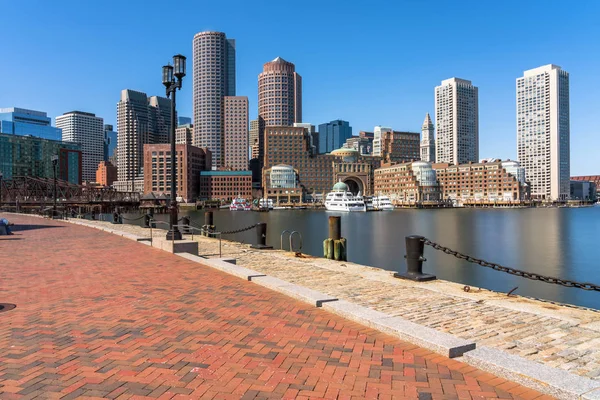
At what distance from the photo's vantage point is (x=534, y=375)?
4727 millimetres

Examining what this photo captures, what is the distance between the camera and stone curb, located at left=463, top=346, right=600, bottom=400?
4.38m

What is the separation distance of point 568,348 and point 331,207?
146 metres

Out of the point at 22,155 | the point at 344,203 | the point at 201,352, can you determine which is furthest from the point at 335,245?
the point at 22,155

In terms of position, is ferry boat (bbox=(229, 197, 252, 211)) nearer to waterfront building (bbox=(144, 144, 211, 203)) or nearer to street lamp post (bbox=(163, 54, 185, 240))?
waterfront building (bbox=(144, 144, 211, 203))

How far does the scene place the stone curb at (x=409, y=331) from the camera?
5.64m

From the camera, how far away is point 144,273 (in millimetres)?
11562

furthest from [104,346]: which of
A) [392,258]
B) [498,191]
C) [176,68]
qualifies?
[498,191]

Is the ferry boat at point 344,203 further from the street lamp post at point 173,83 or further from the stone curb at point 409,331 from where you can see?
the stone curb at point 409,331

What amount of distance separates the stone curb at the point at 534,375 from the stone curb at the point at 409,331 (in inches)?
7.8

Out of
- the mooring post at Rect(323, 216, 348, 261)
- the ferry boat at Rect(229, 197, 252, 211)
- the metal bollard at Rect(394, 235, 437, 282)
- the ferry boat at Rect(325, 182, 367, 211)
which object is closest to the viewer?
the metal bollard at Rect(394, 235, 437, 282)

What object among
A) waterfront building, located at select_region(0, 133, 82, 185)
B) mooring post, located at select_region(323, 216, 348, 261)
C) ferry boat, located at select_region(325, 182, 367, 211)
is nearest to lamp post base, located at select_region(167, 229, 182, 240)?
mooring post, located at select_region(323, 216, 348, 261)

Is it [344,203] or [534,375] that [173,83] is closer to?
[534,375]

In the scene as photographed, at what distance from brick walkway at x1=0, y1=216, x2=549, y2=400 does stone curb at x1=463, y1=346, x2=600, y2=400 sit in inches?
5.2

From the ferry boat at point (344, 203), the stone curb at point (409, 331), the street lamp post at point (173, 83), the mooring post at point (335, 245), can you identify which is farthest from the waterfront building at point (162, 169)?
the stone curb at point (409, 331)
